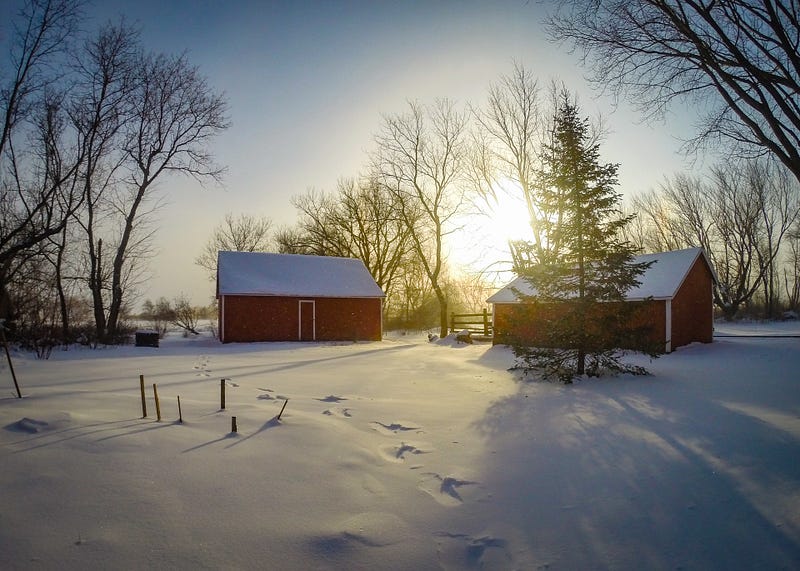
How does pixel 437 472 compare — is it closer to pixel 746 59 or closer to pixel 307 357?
pixel 746 59

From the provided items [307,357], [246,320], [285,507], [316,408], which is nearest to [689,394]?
[316,408]

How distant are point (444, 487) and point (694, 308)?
18199 mm

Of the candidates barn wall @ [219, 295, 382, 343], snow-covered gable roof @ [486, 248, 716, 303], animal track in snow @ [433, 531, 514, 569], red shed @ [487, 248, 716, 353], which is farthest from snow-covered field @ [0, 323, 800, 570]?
barn wall @ [219, 295, 382, 343]

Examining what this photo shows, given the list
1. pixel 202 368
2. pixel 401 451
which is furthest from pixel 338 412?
pixel 202 368

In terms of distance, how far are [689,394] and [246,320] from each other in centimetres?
1953

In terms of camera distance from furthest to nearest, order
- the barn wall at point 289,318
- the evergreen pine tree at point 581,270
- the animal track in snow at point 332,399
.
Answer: the barn wall at point 289,318
the evergreen pine tree at point 581,270
the animal track in snow at point 332,399

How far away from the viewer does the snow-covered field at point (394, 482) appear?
3072 millimetres

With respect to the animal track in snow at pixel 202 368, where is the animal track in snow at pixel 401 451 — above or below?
below

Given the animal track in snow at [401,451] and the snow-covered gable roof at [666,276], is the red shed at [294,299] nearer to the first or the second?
the snow-covered gable roof at [666,276]

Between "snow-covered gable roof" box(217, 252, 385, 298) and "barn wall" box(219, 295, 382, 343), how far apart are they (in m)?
0.41

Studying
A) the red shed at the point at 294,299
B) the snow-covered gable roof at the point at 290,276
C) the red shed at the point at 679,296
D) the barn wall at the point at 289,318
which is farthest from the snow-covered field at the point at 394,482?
the snow-covered gable roof at the point at 290,276

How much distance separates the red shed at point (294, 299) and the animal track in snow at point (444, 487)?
20064 mm

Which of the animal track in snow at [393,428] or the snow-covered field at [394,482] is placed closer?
the snow-covered field at [394,482]

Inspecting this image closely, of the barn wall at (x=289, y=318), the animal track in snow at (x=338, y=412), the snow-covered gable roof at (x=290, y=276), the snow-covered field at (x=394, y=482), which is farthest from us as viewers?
the snow-covered gable roof at (x=290, y=276)
